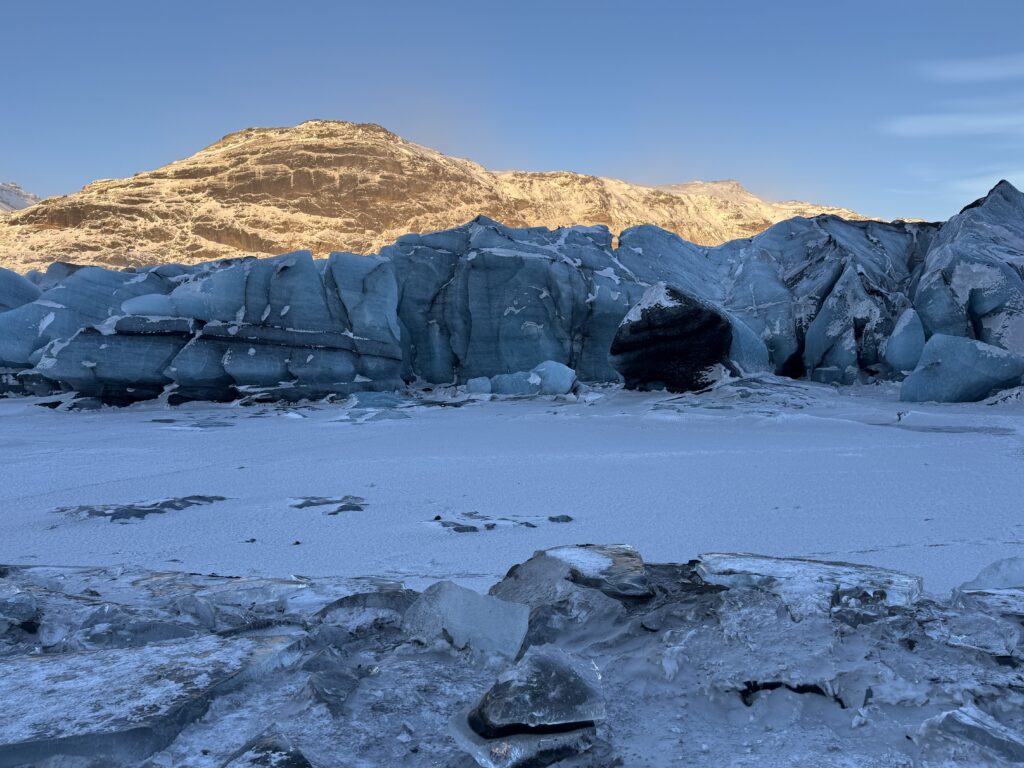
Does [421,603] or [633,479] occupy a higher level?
[421,603]

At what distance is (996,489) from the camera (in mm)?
3443

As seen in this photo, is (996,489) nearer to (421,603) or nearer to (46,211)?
(421,603)

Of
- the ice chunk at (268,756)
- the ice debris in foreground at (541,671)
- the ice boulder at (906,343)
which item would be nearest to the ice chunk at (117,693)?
the ice debris in foreground at (541,671)

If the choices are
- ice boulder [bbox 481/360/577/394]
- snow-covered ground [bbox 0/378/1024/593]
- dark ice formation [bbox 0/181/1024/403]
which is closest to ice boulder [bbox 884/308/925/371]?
dark ice formation [bbox 0/181/1024/403]

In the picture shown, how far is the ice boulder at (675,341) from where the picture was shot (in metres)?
9.04

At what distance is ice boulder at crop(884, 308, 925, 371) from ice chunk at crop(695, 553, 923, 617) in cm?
1049

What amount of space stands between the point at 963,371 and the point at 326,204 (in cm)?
4698

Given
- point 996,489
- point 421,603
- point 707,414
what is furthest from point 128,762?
point 707,414

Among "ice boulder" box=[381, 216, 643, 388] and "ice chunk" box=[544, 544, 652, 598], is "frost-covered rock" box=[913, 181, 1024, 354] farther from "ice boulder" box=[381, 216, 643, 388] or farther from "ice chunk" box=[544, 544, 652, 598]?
"ice chunk" box=[544, 544, 652, 598]

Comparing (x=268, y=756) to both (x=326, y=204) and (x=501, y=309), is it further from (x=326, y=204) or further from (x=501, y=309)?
(x=326, y=204)

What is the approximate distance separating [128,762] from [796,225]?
1710 centimetres

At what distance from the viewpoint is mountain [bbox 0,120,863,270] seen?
1610 inches

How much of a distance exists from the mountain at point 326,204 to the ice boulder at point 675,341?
35.2 m

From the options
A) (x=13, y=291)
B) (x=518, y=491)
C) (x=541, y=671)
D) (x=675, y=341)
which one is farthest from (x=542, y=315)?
(x=541, y=671)
